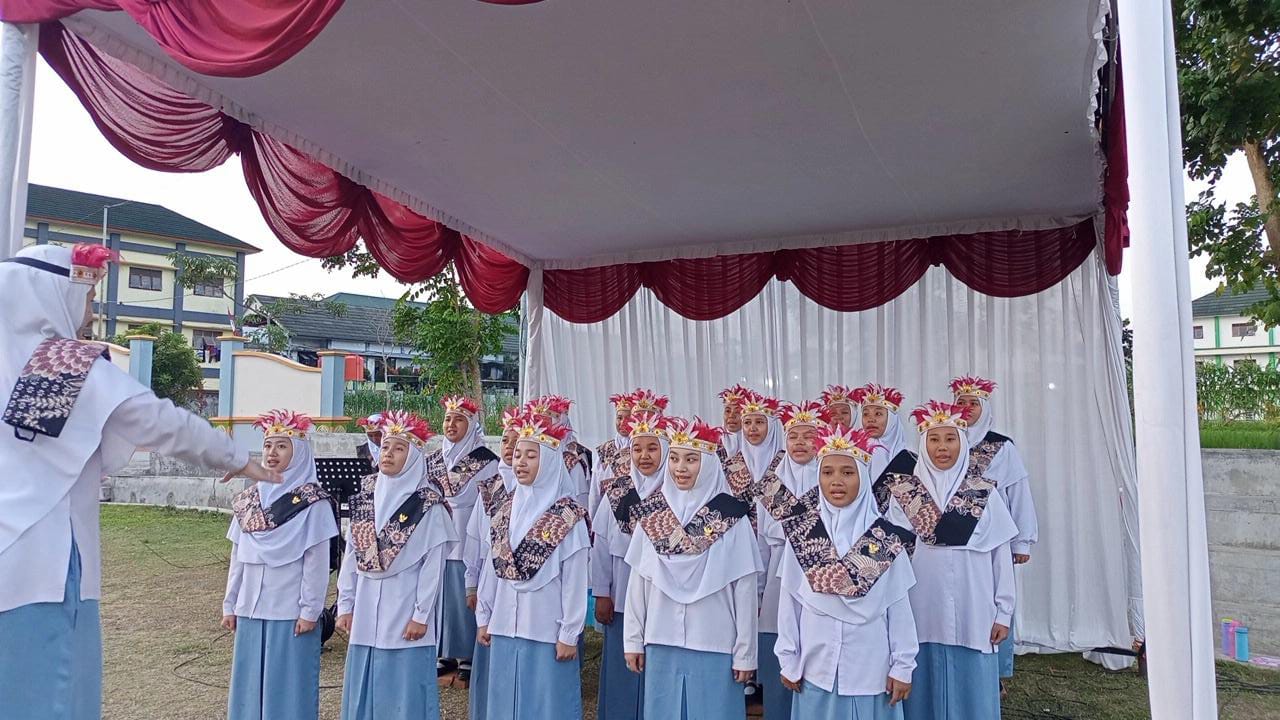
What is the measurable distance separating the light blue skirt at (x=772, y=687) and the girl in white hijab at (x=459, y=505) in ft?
6.20

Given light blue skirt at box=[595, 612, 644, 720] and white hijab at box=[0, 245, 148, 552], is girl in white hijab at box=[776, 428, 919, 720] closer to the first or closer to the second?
light blue skirt at box=[595, 612, 644, 720]

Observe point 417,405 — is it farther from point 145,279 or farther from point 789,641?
point 145,279

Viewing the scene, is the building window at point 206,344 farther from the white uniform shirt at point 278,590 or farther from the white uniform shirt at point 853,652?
the white uniform shirt at point 853,652

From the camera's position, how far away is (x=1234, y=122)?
19.1 feet

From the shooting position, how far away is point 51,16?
10.6ft

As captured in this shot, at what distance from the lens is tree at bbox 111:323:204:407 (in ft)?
58.8

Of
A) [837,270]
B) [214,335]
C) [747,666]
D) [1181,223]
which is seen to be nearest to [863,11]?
[1181,223]

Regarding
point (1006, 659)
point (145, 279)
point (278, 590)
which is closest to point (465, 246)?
point (278, 590)

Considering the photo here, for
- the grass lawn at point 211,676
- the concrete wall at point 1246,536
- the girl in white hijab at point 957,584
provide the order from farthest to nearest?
the concrete wall at point 1246,536, the grass lawn at point 211,676, the girl in white hijab at point 957,584

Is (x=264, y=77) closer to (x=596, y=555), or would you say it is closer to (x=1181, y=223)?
(x=596, y=555)

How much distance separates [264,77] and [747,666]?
11.7 ft

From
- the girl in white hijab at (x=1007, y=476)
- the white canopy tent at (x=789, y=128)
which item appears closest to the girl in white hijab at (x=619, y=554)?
the white canopy tent at (x=789, y=128)

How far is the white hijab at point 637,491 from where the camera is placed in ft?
12.8

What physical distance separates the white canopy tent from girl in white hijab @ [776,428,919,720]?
1.06 m
